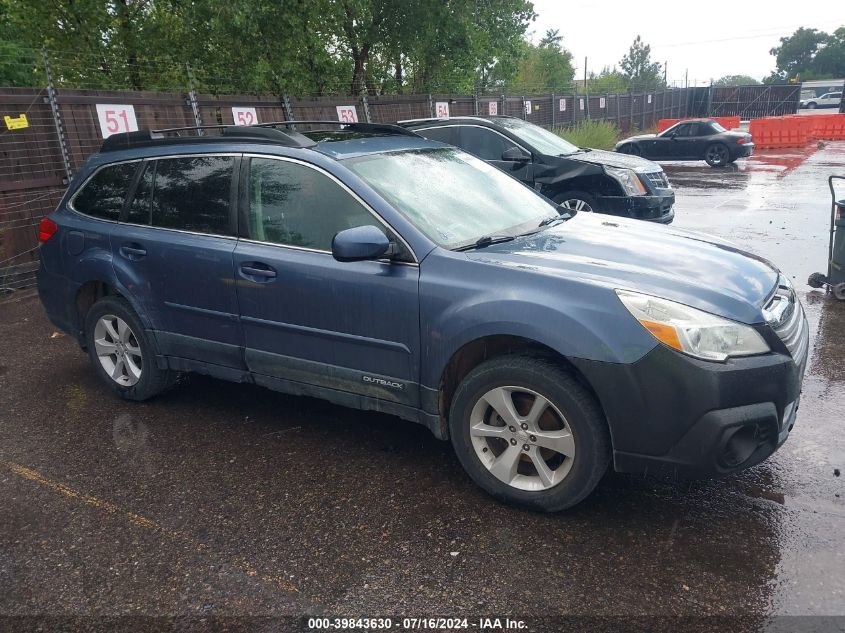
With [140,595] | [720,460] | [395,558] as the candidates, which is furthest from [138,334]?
[720,460]

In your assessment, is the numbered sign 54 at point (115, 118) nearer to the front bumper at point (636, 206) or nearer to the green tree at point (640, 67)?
the front bumper at point (636, 206)

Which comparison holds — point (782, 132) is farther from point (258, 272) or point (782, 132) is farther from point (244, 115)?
point (258, 272)

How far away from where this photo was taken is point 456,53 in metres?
19.0

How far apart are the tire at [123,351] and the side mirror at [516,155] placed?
5916 millimetres

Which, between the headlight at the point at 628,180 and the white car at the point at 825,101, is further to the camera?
the white car at the point at 825,101

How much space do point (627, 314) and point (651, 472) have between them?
0.70 meters

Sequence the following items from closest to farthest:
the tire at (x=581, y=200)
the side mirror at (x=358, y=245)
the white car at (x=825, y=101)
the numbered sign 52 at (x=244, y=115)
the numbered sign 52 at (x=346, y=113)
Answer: the side mirror at (x=358, y=245), the tire at (x=581, y=200), the numbered sign 52 at (x=244, y=115), the numbered sign 52 at (x=346, y=113), the white car at (x=825, y=101)

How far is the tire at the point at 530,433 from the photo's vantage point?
3084mm

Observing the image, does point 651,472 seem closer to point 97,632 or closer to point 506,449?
point 506,449

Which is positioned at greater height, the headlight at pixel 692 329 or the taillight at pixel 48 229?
the taillight at pixel 48 229

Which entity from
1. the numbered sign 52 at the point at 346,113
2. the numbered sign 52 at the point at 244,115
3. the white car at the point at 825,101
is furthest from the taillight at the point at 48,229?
the white car at the point at 825,101

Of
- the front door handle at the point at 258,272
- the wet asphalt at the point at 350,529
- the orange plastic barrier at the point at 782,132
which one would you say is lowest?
the orange plastic barrier at the point at 782,132

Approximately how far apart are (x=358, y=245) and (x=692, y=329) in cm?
158

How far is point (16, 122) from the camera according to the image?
8570 mm
